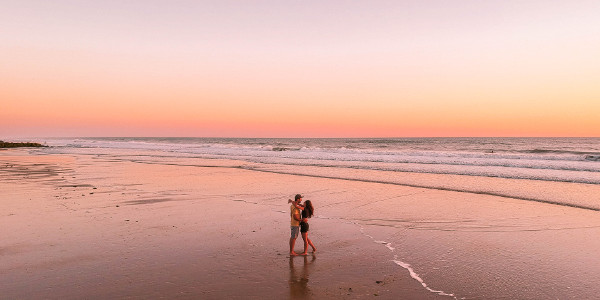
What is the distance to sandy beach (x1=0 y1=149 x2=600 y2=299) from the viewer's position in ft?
20.3

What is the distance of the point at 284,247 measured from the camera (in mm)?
8609

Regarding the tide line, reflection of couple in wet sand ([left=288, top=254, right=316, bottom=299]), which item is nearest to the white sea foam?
the tide line

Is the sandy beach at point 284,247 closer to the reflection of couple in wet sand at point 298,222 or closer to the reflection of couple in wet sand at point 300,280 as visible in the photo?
the reflection of couple in wet sand at point 300,280

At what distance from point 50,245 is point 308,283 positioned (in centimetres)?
614

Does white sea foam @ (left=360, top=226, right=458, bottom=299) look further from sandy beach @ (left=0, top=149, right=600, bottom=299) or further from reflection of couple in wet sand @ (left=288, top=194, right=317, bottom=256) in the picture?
reflection of couple in wet sand @ (left=288, top=194, right=317, bottom=256)

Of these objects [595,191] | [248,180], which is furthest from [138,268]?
[595,191]

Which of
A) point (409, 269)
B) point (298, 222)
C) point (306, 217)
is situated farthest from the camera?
point (298, 222)

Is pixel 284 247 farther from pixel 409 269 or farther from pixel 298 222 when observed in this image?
pixel 409 269

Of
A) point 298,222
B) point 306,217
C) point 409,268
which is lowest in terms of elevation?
point 409,268

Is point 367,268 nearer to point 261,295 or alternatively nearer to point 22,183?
point 261,295

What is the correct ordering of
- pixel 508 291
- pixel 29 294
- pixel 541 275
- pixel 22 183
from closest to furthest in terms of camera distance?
pixel 29 294
pixel 508 291
pixel 541 275
pixel 22 183

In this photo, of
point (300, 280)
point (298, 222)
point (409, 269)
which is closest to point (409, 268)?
point (409, 269)

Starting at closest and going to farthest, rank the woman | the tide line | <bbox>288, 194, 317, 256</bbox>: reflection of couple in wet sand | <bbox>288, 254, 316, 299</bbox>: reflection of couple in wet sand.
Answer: <bbox>288, 254, 316, 299</bbox>: reflection of couple in wet sand < the tide line < the woman < <bbox>288, 194, 317, 256</bbox>: reflection of couple in wet sand

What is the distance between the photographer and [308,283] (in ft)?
21.1
